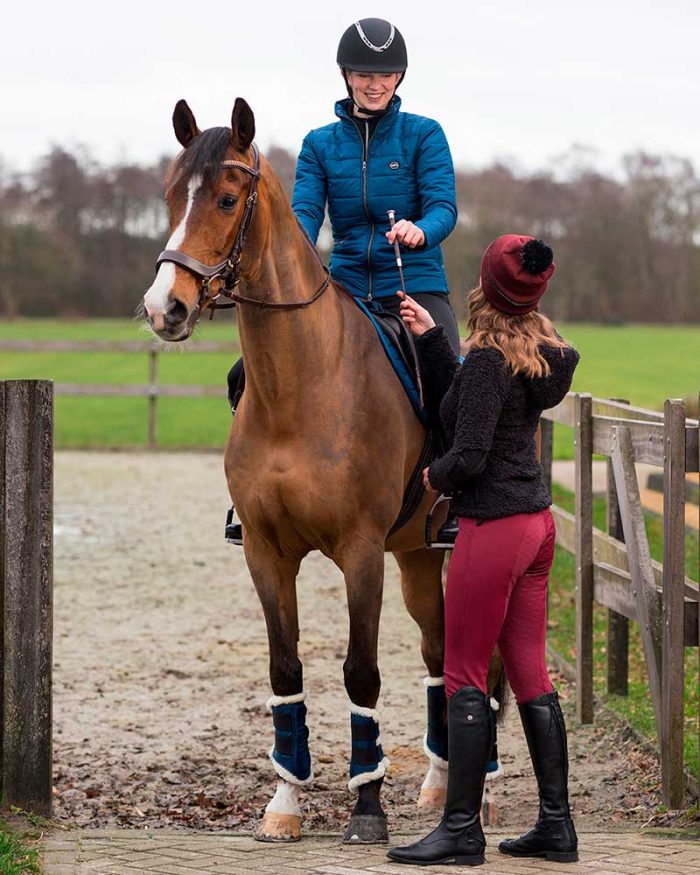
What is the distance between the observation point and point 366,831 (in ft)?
15.4

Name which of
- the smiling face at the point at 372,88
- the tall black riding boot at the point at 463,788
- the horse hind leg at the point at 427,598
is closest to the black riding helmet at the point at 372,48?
the smiling face at the point at 372,88

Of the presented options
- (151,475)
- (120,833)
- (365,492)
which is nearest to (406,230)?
(365,492)

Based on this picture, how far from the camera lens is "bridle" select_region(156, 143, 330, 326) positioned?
414 centimetres

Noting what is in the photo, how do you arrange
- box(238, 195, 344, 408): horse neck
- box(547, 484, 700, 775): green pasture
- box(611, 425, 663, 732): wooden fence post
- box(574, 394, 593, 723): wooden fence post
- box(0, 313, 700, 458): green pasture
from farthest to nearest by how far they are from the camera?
box(0, 313, 700, 458): green pasture
box(574, 394, 593, 723): wooden fence post
box(547, 484, 700, 775): green pasture
box(611, 425, 663, 732): wooden fence post
box(238, 195, 344, 408): horse neck

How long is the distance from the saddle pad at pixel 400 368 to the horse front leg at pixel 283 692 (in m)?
0.78

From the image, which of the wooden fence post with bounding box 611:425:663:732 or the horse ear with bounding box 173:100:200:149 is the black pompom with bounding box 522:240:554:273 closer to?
the horse ear with bounding box 173:100:200:149

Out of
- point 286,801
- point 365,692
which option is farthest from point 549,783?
point 286,801

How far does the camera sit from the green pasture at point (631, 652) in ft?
21.0

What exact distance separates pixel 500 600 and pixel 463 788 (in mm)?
629

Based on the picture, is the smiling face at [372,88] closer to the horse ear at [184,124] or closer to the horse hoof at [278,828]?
the horse ear at [184,124]

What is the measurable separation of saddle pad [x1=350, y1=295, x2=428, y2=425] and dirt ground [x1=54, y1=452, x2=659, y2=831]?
1657mm

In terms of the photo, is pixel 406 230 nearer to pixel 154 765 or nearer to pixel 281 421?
pixel 281 421

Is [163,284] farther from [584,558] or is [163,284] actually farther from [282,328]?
[584,558]

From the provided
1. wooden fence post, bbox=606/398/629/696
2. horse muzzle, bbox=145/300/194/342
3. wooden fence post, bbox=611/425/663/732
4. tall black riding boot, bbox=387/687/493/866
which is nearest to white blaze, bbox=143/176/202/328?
horse muzzle, bbox=145/300/194/342
